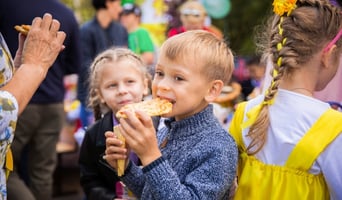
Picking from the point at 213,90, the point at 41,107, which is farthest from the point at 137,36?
the point at 213,90

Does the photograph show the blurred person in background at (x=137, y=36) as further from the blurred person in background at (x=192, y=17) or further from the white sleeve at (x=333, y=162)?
the white sleeve at (x=333, y=162)

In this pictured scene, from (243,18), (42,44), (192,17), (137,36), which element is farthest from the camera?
(243,18)

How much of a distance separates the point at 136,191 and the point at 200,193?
388mm

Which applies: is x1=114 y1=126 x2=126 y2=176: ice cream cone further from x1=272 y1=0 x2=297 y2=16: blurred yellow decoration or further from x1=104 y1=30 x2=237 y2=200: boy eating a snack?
x1=272 y1=0 x2=297 y2=16: blurred yellow decoration

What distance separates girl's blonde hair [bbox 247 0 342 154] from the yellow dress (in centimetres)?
10

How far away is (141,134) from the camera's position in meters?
1.88

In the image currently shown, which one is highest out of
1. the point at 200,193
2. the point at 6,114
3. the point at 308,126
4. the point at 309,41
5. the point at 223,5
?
the point at 309,41

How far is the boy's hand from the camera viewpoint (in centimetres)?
187

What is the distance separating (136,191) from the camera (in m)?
2.21

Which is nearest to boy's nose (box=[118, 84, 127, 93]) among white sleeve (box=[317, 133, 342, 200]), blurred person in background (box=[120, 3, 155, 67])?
white sleeve (box=[317, 133, 342, 200])

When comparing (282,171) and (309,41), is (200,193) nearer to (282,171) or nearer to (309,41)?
(282,171)

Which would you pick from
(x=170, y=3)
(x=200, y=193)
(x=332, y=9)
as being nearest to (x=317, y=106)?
(x=332, y=9)

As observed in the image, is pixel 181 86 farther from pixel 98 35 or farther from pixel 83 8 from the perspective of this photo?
pixel 83 8

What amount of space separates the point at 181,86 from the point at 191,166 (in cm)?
28
